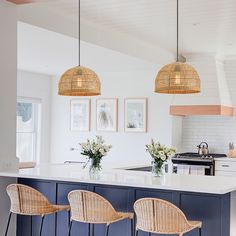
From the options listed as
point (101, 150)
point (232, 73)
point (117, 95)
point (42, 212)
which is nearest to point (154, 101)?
point (117, 95)

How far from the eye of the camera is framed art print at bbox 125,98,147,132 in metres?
8.91

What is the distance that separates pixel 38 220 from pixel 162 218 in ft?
5.90

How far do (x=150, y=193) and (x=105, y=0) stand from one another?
7.14 ft

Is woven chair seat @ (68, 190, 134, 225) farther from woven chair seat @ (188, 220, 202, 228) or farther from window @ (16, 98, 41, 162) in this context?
window @ (16, 98, 41, 162)

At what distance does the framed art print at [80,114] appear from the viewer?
9659mm

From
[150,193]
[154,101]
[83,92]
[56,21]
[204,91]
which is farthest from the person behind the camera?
[154,101]

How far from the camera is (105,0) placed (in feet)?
16.7

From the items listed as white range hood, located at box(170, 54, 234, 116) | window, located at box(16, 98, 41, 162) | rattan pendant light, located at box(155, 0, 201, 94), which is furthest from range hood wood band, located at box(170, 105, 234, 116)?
rattan pendant light, located at box(155, 0, 201, 94)

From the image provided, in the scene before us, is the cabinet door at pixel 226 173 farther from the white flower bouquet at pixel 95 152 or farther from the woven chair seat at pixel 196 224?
the woven chair seat at pixel 196 224

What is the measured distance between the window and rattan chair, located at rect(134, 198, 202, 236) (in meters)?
6.21

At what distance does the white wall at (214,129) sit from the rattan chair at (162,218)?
4.92 m

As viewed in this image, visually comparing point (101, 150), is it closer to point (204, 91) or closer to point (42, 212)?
point (42, 212)

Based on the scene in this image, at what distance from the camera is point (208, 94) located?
8.22 meters

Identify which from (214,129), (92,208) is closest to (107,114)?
(214,129)
